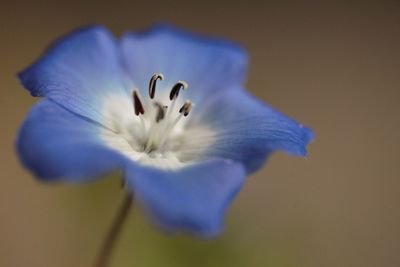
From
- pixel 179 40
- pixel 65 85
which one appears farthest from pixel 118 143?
pixel 179 40

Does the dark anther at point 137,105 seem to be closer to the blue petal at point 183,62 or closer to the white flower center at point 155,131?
the white flower center at point 155,131

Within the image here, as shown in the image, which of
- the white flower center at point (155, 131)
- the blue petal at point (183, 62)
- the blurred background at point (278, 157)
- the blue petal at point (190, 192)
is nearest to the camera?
the blue petal at point (190, 192)

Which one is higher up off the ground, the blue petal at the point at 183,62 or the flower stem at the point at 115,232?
the blue petal at the point at 183,62

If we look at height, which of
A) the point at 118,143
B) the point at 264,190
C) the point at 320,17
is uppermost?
the point at 320,17

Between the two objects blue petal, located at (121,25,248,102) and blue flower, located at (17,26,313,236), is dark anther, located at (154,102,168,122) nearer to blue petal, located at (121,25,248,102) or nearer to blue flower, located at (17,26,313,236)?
blue flower, located at (17,26,313,236)

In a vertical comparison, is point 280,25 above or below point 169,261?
above

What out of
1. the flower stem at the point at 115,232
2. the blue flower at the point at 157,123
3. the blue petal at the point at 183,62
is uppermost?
the blue petal at the point at 183,62

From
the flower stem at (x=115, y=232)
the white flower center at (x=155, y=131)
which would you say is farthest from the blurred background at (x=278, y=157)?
the flower stem at (x=115, y=232)

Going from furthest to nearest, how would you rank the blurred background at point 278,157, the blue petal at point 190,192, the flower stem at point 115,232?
the blurred background at point 278,157, the flower stem at point 115,232, the blue petal at point 190,192

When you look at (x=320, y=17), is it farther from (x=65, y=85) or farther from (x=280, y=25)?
(x=65, y=85)
